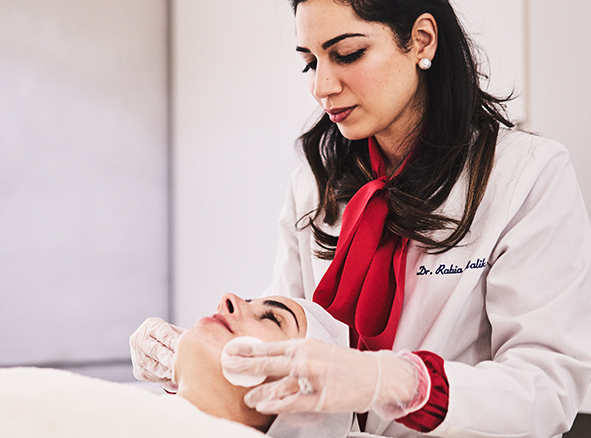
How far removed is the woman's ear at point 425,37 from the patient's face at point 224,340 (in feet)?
2.15

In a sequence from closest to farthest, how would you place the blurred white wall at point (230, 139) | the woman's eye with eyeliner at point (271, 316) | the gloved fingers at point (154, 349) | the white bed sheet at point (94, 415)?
the white bed sheet at point (94, 415) → the woman's eye with eyeliner at point (271, 316) → the gloved fingers at point (154, 349) → the blurred white wall at point (230, 139)

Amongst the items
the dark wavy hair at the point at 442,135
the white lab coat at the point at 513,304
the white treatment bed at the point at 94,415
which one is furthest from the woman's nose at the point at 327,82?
the white treatment bed at the point at 94,415

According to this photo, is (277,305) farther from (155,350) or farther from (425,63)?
(425,63)

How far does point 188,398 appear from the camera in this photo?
945mm

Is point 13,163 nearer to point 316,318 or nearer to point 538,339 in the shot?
point 316,318

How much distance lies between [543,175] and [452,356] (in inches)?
17.5

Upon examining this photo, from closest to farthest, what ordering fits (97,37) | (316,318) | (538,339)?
(538,339) < (316,318) < (97,37)

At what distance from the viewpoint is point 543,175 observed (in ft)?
3.87

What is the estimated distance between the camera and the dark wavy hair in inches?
46.9

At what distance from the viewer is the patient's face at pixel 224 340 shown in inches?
36.9

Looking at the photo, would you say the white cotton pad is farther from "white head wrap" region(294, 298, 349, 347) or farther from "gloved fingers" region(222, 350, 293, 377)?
"white head wrap" region(294, 298, 349, 347)

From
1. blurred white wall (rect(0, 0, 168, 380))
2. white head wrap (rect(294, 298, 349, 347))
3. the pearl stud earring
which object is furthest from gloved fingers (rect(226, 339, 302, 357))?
blurred white wall (rect(0, 0, 168, 380))

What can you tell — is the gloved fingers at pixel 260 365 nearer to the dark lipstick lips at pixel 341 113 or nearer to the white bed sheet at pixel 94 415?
the white bed sheet at pixel 94 415

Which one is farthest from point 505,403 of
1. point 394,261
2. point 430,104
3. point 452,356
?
point 430,104
